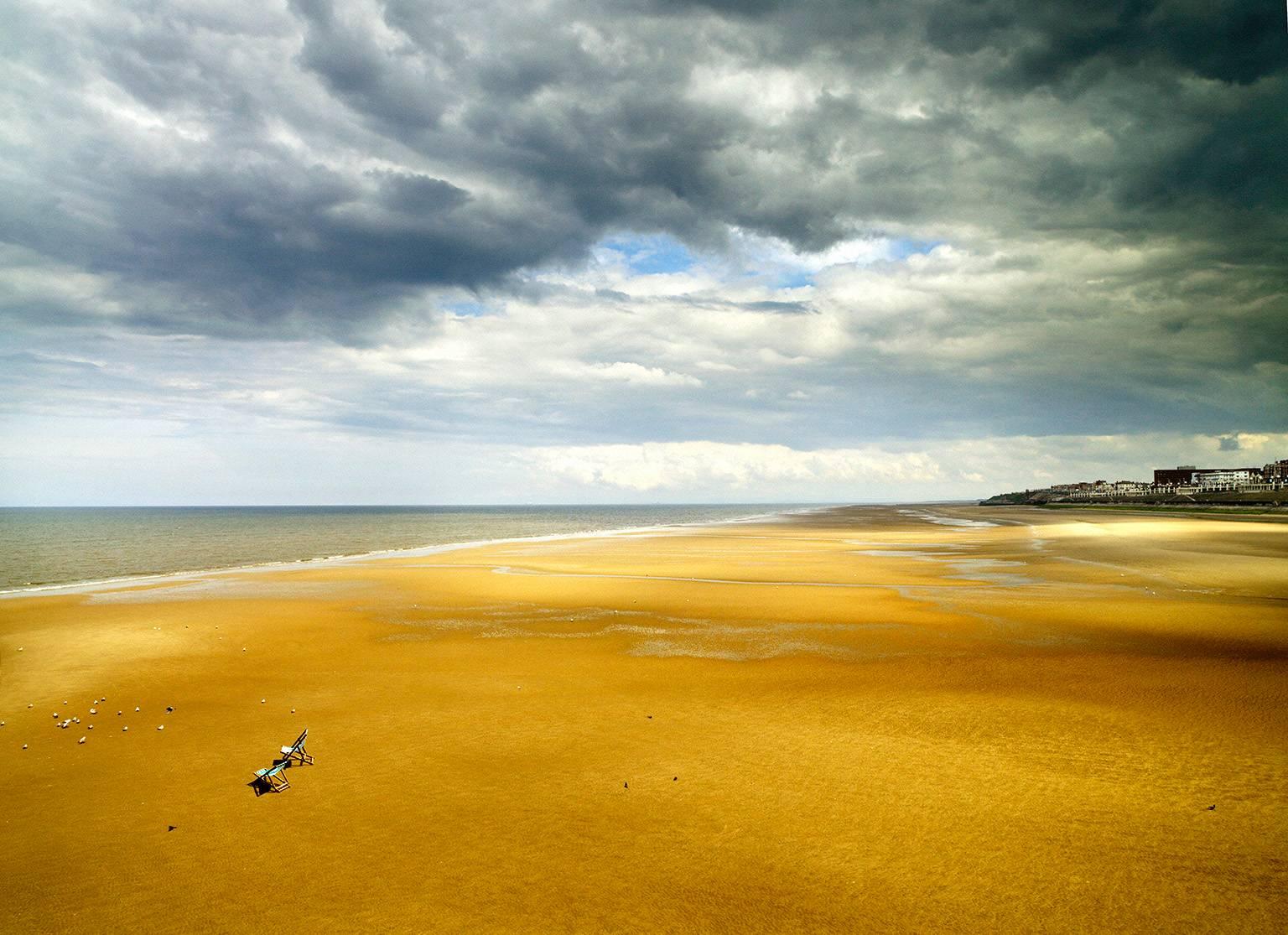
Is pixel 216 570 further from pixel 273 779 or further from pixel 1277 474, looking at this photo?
pixel 1277 474

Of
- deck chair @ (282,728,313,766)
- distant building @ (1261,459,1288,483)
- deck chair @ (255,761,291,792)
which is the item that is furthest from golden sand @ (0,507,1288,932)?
distant building @ (1261,459,1288,483)

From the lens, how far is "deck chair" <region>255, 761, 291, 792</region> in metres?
8.92

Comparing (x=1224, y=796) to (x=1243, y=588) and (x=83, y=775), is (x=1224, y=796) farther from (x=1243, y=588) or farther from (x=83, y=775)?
(x=1243, y=588)

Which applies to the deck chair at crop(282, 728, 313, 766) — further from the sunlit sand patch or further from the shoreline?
the shoreline

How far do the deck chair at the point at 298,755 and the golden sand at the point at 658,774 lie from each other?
0.33 m

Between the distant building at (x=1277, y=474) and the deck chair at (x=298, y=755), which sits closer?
the deck chair at (x=298, y=755)

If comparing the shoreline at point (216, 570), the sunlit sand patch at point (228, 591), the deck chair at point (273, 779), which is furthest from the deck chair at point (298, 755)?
the shoreline at point (216, 570)

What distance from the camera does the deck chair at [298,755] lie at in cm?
948

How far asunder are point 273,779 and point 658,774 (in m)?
5.39

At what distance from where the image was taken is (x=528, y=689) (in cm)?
1380

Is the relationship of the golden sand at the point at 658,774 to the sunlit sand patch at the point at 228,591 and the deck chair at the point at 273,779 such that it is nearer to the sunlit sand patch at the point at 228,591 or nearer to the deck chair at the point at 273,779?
the deck chair at the point at 273,779

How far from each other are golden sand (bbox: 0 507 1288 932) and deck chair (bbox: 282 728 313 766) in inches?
13.1

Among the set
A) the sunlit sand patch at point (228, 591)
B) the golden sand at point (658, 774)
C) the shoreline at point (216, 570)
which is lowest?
the shoreline at point (216, 570)

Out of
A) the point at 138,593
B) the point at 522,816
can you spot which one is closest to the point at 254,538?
the point at 138,593
